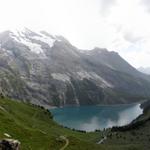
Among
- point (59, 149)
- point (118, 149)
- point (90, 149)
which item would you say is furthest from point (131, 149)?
point (59, 149)

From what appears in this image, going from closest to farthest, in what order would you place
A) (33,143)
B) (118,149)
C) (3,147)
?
1. (3,147)
2. (33,143)
3. (118,149)

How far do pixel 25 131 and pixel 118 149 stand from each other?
50.8 meters

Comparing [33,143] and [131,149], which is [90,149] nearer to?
[33,143]

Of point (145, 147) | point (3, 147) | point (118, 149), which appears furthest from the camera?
point (145, 147)

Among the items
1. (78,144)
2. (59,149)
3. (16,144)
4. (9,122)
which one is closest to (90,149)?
(78,144)

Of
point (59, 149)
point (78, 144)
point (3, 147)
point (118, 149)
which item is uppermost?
point (118, 149)

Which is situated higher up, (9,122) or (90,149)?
(9,122)

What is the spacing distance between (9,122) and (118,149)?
173 feet

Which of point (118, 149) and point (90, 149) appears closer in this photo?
point (90, 149)

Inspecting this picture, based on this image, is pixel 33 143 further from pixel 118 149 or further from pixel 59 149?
pixel 118 149

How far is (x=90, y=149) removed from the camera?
128m

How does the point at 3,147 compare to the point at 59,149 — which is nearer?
the point at 3,147

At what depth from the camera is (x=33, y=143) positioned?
113688mm

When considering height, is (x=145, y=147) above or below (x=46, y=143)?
above
